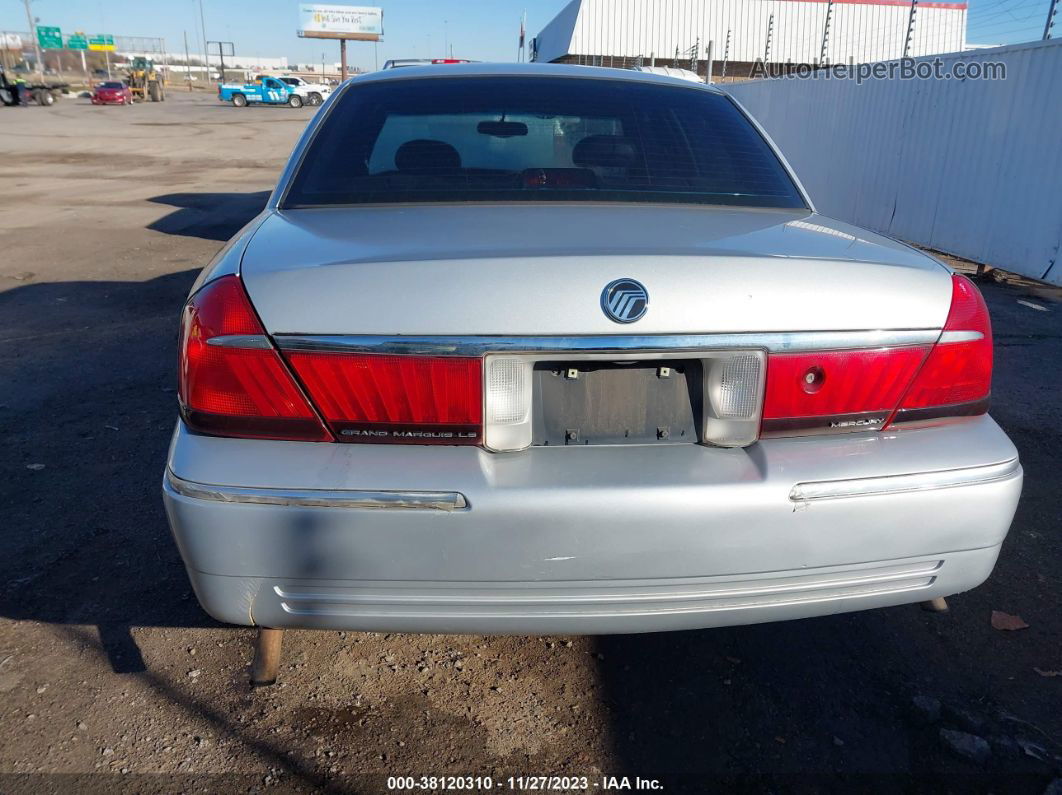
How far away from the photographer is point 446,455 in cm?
179

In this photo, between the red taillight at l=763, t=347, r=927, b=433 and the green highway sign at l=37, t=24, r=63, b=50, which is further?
the green highway sign at l=37, t=24, r=63, b=50

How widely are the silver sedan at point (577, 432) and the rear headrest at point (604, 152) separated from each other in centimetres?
71

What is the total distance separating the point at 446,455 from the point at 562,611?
44 centimetres

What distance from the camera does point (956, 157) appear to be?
8688 millimetres

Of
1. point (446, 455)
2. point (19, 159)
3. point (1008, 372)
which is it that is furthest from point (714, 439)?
point (19, 159)

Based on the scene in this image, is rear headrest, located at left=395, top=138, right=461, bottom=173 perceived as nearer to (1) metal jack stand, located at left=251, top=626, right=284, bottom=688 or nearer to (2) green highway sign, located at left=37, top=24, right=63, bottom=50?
(1) metal jack stand, located at left=251, top=626, right=284, bottom=688

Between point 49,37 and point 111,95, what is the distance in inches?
1685

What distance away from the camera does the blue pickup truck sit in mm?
50812

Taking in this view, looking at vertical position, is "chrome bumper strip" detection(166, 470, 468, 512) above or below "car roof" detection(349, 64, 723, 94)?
below

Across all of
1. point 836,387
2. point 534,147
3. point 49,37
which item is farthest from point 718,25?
point 49,37

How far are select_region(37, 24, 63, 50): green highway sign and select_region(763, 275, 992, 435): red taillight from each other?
9940cm

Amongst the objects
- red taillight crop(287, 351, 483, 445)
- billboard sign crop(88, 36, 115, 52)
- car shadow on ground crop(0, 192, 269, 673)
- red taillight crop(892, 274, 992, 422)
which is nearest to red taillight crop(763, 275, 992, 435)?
red taillight crop(892, 274, 992, 422)

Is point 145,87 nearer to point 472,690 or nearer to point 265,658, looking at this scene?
point 265,658

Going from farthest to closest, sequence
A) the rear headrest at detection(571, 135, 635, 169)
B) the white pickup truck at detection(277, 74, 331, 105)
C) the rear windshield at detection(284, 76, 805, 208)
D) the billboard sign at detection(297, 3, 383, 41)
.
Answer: the billboard sign at detection(297, 3, 383, 41) < the white pickup truck at detection(277, 74, 331, 105) < the rear headrest at detection(571, 135, 635, 169) < the rear windshield at detection(284, 76, 805, 208)
